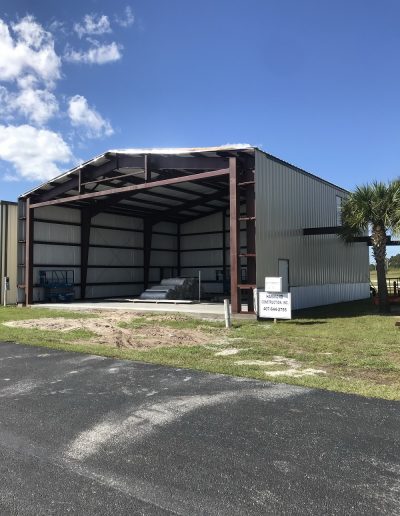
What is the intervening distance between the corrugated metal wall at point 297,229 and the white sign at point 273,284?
971 millimetres

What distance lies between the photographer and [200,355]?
382 inches

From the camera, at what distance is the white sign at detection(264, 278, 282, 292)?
15929 mm

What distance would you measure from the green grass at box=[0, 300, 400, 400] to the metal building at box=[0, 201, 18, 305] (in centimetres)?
828

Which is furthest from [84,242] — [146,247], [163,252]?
[163,252]

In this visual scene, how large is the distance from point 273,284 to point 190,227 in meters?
19.9

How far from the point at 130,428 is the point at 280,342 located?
7.05 meters

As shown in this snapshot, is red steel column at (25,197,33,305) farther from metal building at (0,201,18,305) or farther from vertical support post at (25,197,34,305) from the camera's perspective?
metal building at (0,201,18,305)

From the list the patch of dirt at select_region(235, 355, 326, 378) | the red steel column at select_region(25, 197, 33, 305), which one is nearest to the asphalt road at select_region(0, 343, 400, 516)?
the patch of dirt at select_region(235, 355, 326, 378)

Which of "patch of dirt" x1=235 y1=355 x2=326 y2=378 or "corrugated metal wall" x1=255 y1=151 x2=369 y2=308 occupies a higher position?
"corrugated metal wall" x1=255 y1=151 x2=369 y2=308

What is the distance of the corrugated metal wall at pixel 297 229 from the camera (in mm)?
17875

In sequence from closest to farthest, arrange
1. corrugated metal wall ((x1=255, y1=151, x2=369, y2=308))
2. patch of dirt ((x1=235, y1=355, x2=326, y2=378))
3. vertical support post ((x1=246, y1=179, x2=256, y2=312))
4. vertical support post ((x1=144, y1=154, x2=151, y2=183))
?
patch of dirt ((x1=235, y1=355, x2=326, y2=378)), vertical support post ((x1=246, y1=179, x2=256, y2=312)), corrugated metal wall ((x1=255, y1=151, x2=369, y2=308)), vertical support post ((x1=144, y1=154, x2=151, y2=183))

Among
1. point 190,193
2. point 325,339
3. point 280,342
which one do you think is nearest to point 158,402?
point 280,342

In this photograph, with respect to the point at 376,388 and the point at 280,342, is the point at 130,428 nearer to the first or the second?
the point at 376,388

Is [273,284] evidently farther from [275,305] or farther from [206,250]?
[206,250]
